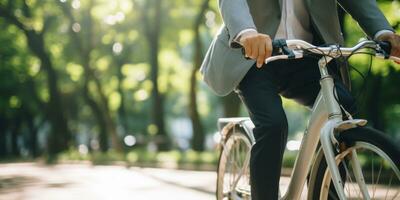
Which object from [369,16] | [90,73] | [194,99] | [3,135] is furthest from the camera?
[3,135]

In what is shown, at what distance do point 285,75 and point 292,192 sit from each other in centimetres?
59

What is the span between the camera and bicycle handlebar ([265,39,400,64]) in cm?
299

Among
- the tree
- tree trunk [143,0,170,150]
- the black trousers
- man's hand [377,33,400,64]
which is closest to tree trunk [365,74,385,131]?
tree trunk [143,0,170,150]

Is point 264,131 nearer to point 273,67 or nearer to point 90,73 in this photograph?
point 273,67

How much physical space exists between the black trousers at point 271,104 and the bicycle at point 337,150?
110mm

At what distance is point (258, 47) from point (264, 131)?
575 mm

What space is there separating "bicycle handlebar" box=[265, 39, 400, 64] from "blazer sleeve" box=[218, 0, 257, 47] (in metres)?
0.16

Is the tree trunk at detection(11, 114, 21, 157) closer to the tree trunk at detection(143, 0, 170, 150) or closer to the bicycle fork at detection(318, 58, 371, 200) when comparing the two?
the tree trunk at detection(143, 0, 170, 150)

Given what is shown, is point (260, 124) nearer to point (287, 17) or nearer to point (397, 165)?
point (287, 17)

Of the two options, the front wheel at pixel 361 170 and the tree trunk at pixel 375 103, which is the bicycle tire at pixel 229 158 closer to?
the front wheel at pixel 361 170

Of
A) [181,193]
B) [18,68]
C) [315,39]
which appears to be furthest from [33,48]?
[315,39]

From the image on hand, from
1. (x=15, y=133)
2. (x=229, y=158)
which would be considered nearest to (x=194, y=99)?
(x=229, y=158)

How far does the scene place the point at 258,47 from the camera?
2.93 meters

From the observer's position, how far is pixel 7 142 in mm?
50312
